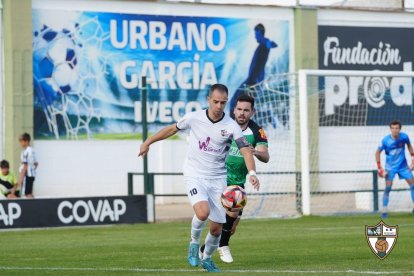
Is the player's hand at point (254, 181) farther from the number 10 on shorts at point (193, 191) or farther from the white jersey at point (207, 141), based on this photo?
the number 10 on shorts at point (193, 191)

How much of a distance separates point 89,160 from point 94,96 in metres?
1.97

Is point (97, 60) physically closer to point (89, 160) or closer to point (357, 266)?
point (89, 160)

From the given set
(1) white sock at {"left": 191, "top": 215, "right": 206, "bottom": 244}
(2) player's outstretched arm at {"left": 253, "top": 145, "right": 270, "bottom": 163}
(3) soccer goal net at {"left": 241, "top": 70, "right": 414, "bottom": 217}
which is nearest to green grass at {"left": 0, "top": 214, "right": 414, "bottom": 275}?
(1) white sock at {"left": 191, "top": 215, "right": 206, "bottom": 244}

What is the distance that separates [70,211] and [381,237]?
12.2 m

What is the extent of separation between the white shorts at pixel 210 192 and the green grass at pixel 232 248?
2.21 ft

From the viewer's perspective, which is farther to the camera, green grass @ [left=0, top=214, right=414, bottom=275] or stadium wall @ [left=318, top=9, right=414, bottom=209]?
stadium wall @ [left=318, top=9, right=414, bottom=209]

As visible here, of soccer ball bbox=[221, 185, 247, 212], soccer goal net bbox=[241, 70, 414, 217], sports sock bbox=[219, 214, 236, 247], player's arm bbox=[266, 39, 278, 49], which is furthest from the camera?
player's arm bbox=[266, 39, 278, 49]

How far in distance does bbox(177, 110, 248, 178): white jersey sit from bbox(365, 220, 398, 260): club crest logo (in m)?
1.79

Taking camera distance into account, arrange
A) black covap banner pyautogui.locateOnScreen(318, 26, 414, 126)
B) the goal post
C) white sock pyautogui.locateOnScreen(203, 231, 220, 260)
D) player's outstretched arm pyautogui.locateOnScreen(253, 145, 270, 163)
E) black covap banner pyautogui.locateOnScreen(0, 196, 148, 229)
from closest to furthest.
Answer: white sock pyautogui.locateOnScreen(203, 231, 220, 260) → player's outstretched arm pyautogui.locateOnScreen(253, 145, 270, 163) → black covap banner pyautogui.locateOnScreen(0, 196, 148, 229) → the goal post → black covap banner pyautogui.locateOnScreen(318, 26, 414, 126)

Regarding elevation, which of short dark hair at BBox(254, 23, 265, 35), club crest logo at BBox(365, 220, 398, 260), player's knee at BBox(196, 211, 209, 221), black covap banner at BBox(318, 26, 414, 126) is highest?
short dark hair at BBox(254, 23, 265, 35)

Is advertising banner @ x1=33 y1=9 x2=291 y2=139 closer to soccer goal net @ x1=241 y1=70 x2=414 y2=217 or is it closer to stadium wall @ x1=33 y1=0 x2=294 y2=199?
stadium wall @ x1=33 y1=0 x2=294 y2=199

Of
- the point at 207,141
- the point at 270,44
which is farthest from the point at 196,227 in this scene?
the point at 270,44

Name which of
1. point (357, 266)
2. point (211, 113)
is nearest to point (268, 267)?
point (357, 266)

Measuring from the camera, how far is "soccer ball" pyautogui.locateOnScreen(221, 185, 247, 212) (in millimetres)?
12031
